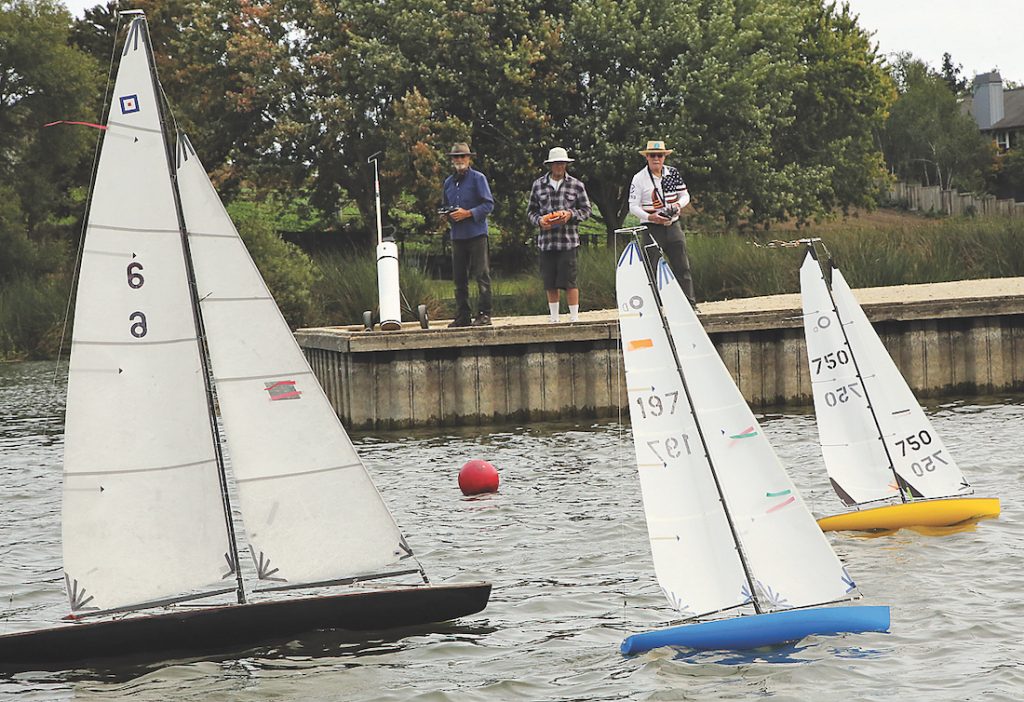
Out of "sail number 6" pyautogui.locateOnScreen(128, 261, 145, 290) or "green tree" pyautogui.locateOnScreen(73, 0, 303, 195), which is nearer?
"sail number 6" pyautogui.locateOnScreen(128, 261, 145, 290)

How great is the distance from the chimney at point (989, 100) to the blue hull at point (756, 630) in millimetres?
92077

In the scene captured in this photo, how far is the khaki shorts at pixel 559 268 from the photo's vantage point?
1967 cm

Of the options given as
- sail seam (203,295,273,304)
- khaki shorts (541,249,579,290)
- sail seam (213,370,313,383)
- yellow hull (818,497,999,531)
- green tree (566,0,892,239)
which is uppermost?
green tree (566,0,892,239)

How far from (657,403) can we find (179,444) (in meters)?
3.17

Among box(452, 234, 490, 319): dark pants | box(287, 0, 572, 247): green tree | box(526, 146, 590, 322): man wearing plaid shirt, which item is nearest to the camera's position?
box(526, 146, 590, 322): man wearing plaid shirt

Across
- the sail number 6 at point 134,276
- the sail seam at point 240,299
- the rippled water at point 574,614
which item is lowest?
the rippled water at point 574,614

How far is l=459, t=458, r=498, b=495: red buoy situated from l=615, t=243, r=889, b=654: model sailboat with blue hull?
6597 millimetres

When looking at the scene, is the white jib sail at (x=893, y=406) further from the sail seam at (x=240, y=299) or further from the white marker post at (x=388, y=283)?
the white marker post at (x=388, y=283)

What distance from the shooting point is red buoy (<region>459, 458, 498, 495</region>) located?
16.2 meters

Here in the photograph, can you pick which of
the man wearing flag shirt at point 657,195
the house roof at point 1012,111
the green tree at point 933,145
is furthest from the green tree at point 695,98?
the house roof at point 1012,111

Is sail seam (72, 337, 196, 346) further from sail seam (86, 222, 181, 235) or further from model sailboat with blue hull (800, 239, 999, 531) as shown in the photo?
model sailboat with blue hull (800, 239, 999, 531)

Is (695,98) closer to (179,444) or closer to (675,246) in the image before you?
(675,246)

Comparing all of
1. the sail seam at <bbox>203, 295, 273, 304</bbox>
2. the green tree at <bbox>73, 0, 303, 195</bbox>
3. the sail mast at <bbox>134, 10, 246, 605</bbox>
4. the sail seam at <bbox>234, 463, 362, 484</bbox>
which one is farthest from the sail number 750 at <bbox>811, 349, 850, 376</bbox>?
the green tree at <bbox>73, 0, 303, 195</bbox>

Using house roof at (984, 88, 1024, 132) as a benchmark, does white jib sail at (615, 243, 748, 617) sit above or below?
below
